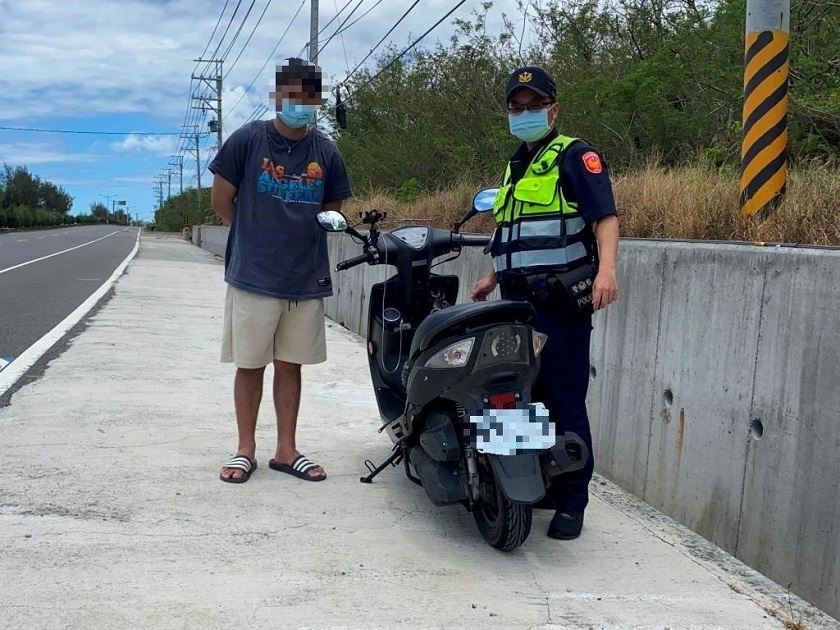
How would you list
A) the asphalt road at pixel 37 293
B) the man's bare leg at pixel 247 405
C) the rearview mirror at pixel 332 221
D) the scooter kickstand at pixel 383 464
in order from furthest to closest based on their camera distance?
1. the asphalt road at pixel 37 293
2. the man's bare leg at pixel 247 405
3. the scooter kickstand at pixel 383 464
4. the rearview mirror at pixel 332 221

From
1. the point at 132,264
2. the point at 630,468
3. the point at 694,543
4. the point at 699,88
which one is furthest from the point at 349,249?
the point at 132,264

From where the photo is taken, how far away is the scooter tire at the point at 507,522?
3281mm

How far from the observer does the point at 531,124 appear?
3.61 m

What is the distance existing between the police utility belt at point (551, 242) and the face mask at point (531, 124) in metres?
0.08

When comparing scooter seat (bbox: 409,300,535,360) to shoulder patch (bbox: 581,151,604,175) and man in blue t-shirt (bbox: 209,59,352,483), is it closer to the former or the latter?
shoulder patch (bbox: 581,151,604,175)

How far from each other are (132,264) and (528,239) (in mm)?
21808

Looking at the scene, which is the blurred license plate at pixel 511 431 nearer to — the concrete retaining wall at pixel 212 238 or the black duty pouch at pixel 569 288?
the black duty pouch at pixel 569 288

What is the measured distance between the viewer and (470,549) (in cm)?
350

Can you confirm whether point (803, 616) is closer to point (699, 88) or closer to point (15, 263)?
point (699, 88)

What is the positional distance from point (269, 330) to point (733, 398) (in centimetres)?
226

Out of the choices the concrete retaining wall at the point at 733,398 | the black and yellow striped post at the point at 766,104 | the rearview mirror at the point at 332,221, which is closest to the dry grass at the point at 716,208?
the black and yellow striped post at the point at 766,104

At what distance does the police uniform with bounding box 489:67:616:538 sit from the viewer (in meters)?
3.45

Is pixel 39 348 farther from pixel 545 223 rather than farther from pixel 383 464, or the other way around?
pixel 545 223

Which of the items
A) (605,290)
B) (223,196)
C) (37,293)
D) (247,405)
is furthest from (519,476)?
(37,293)
